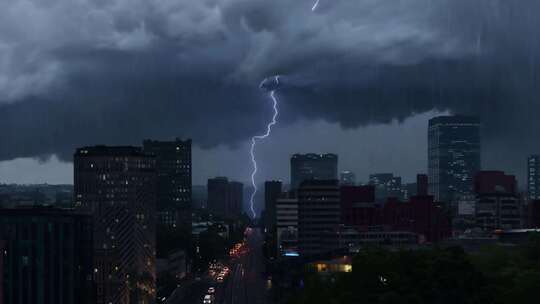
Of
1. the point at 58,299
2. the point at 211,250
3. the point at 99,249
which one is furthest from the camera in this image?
the point at 211,250

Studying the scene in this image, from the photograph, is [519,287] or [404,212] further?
[404,212]

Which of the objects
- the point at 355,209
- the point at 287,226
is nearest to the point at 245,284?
the point at 355,209

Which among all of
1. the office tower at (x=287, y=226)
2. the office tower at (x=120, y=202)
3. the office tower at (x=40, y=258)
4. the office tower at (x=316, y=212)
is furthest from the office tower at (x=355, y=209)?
the office tower at (x=40, y=258)

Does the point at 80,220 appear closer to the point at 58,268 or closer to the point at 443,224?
the point at 58,268

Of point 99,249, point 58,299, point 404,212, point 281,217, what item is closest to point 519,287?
point 58,299

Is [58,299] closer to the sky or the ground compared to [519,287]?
closer to the ground

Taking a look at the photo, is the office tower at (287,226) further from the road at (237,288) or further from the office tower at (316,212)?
the road at (237,288)
